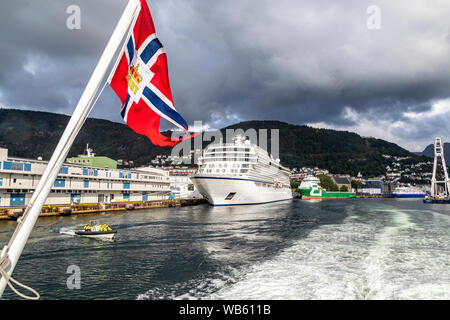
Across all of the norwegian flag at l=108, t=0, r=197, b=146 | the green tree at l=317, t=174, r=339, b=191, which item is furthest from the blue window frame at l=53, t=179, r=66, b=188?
the green tree at l=317, t=174, r=339, b=191

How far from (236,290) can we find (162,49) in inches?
376

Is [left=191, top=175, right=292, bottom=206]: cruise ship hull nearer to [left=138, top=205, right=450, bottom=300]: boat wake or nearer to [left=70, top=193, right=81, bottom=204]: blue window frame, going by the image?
[left=70, top=193, right=81, bottom=204]: blue window frame

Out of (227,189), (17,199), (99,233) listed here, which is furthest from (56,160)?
(227,189)

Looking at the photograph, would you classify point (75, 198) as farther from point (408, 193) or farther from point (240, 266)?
point (408, 193)

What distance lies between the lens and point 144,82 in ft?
19.4

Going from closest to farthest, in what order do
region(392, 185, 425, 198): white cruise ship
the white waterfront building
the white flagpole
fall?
the white flagpole, the white waterfront building, region(392, 185, 425, 198): white cruise ship

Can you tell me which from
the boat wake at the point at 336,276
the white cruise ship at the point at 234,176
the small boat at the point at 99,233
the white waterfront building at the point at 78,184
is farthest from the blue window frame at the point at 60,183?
the boat wake at the point at 336,276

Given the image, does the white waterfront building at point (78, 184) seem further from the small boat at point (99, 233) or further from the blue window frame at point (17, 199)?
the small boat at point (99, 233)

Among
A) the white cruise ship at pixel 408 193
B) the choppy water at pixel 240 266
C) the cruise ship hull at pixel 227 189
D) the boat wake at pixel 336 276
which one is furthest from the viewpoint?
the white cruise ship at pixel 408 193

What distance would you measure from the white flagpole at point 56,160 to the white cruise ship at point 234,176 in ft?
158

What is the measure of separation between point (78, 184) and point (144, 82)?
4632 cm

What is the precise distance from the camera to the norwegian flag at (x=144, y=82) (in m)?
5.72

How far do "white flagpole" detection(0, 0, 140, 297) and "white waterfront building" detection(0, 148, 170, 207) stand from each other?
38.8 meters

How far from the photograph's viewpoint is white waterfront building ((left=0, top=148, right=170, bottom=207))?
35.6m
